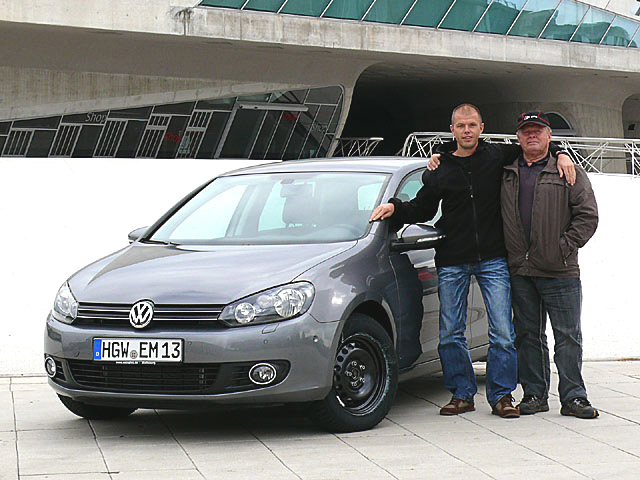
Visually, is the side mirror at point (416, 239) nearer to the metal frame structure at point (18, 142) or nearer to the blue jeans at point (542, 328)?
the blue jeans at point (542, 328)

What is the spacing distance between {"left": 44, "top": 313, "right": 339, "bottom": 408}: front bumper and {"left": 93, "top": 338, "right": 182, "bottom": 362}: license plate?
0.09 ft

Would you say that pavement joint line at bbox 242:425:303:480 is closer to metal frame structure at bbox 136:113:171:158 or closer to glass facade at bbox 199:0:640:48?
glass facade at bbox 199:0:640:48

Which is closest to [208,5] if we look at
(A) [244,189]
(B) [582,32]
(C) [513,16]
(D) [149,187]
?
(C) [513,16]

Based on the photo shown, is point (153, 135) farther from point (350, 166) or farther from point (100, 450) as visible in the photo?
point (100, 450)

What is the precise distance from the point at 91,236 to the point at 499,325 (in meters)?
5.20

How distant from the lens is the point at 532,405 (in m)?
6.66

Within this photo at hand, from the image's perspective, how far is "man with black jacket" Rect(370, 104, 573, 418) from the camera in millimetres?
6492

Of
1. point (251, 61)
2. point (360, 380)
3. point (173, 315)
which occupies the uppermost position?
point (251, 61)

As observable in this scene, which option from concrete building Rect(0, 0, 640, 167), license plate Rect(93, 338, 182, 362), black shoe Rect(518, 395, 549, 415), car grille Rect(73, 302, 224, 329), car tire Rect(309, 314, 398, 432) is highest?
concrete building Rect(0, 0, 640, 167)

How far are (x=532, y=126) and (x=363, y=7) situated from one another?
89.2 ft

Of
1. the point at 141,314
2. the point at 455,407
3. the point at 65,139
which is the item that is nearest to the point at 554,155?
the point at 455,407

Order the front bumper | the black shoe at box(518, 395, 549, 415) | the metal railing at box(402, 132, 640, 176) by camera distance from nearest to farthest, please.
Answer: the front bumper
the black shoe at box(518, 395, 549, 415)
the metal railing at box(402, 132, 640, 176)

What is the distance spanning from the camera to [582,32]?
122 ft

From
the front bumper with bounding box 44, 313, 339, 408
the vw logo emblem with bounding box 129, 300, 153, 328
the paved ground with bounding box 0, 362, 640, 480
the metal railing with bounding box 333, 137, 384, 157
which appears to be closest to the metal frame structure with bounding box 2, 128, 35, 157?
the metal railing with bounding box 333, 137, 384, 157
